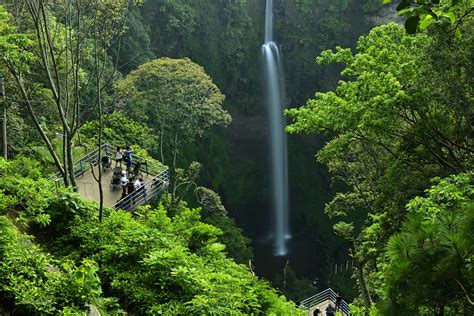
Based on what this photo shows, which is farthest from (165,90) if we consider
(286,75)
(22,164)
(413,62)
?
(286,75)

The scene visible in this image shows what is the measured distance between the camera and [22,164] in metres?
10.9

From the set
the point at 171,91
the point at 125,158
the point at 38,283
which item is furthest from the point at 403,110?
the point at 171,91

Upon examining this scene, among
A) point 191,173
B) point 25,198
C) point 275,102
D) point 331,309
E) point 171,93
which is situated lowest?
point 331,309

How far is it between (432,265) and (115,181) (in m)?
11.2

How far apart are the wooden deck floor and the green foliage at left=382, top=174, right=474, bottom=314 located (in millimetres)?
10042

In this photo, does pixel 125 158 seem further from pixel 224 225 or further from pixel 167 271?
pixel 224 225

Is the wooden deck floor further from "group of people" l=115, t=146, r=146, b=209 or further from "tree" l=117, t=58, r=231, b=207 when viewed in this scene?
"tree" l=117, t=58, r=231, b=207

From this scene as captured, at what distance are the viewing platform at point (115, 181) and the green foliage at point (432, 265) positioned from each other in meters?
9.53

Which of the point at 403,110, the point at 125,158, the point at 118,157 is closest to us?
the point at 403,110

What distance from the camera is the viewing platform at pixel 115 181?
1331cm

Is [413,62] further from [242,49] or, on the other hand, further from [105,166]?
[242,49]

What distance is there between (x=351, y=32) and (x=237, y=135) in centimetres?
1134

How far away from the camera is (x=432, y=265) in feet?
13.0

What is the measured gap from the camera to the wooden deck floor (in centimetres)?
1341
